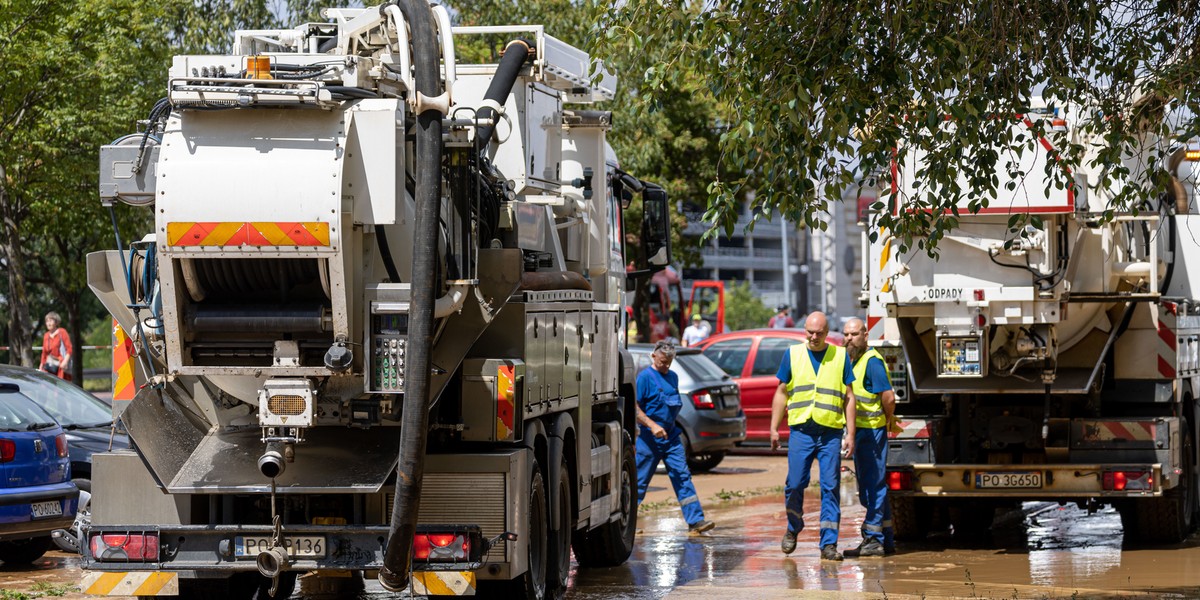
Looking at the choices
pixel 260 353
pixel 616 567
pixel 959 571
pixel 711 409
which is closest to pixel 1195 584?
pixel 959 571

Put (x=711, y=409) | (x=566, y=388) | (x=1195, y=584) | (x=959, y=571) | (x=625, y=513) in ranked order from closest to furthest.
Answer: (x=566, y=388)
(x=1195, y=584)
(x=959, y=571)
(x=625, y=513)
(x=711, y=409)

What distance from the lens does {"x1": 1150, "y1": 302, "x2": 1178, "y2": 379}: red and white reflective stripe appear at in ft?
41.1

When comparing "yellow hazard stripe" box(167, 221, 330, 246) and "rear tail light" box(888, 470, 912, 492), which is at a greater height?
"yellow hazard stripe" box(167, 221, 330, 246)

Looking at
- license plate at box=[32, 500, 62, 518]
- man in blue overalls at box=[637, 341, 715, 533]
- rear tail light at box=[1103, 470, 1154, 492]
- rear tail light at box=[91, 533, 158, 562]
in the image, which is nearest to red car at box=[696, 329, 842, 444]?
man in blue overalls at box=[637, 341, 715, 533]

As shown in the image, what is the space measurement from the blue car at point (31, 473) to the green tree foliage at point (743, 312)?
5321 centimetres

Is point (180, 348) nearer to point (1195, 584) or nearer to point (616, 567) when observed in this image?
point (616, 567)

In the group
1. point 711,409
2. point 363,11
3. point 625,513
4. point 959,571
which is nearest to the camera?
point 363,11

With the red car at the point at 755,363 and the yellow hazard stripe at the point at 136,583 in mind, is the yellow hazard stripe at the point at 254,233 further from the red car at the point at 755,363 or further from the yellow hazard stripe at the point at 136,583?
the red car at the point at 755,363

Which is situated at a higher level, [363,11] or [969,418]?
[363,11]

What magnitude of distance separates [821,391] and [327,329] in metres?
5.29

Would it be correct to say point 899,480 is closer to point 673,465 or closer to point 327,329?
point 673,465

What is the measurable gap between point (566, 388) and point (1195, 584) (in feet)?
14.3

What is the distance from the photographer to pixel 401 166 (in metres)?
7.63

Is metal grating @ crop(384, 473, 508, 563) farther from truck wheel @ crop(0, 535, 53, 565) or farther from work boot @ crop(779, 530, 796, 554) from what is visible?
truck wheel @ crop(0, 535, 53, 565)
